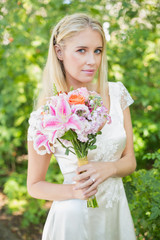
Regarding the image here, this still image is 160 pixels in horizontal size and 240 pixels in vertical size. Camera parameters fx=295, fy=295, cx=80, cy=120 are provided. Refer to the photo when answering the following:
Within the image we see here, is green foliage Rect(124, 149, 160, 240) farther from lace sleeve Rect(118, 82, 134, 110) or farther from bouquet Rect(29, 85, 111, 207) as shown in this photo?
bouquet Rect(29, 85, 111, 207)

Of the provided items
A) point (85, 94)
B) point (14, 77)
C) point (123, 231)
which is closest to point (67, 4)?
point (14, 77)

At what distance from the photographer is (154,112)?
4129 mm

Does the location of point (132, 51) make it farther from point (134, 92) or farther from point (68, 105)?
point (68, 105)

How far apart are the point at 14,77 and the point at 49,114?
330 cm

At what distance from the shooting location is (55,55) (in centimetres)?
222

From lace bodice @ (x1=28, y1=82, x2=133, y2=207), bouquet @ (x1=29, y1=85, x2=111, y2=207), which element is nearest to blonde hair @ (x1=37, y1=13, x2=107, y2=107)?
lace bodice @ (x1=28, y1=82, x2=133, y2=207)

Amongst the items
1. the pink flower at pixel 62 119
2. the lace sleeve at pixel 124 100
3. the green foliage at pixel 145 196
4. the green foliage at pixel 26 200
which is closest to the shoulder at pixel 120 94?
the lace sleeve at pixel 124 100

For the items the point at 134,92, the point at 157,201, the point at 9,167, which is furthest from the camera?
the point at 9,167

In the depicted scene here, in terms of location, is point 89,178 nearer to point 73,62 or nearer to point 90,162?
point 90,162

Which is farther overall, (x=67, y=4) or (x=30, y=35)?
(x=30, y=35)

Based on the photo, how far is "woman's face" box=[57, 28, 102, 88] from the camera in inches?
79.4

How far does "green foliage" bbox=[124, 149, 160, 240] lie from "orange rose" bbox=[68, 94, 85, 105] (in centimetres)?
99

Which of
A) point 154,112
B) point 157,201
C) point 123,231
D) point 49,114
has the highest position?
point 154,112

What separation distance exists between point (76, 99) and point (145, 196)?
4.30ft
